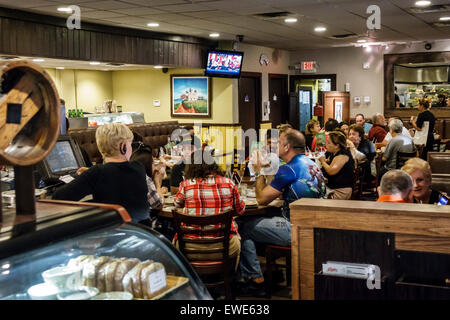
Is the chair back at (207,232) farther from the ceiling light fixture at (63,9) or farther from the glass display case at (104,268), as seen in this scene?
the ceiling light fixture at (63,9)

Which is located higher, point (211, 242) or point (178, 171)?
point (178, 171)

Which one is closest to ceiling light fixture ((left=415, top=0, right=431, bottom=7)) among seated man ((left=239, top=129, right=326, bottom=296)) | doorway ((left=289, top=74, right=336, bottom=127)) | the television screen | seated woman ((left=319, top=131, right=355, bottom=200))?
seated woman ((left=319, top=131, right=355, bottom=200))

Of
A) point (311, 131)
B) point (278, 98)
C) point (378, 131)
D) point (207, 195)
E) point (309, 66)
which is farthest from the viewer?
point (309, 66)

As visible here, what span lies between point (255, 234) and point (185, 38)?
6776 millimetres

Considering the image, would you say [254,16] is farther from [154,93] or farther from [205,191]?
[154,93]

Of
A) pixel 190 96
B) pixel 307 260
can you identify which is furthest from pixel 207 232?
pixel 190 96

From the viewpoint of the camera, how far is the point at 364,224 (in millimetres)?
2676

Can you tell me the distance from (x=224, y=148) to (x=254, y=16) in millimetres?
4138

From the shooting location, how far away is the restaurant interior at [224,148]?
175 centimetres

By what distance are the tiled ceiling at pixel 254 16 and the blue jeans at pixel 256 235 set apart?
320 cm

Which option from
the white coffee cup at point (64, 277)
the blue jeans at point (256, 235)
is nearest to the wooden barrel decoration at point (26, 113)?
the white coffee cup at point (64, 277)

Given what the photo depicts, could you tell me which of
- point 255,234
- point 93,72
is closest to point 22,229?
point 255,234

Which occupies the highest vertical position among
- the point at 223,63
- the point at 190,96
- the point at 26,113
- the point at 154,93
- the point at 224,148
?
the point at 223,63
